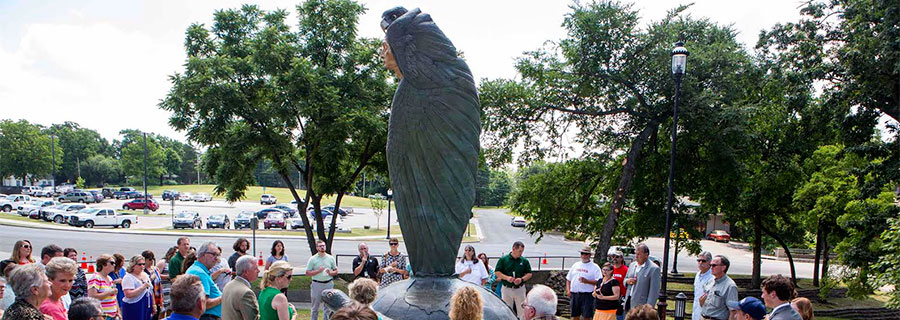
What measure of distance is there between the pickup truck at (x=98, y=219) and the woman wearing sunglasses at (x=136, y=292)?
30.8m

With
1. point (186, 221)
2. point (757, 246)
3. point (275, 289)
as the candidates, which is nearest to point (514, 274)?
point (275, 289)

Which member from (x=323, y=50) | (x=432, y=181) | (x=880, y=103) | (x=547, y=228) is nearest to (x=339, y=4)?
(x=323, y=50)

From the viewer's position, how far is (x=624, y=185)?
1527 centimetres

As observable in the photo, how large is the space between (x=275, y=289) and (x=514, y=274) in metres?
4.48

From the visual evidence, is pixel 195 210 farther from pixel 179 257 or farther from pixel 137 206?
pixel 179 257

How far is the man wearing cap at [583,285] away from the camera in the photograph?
8.20 m

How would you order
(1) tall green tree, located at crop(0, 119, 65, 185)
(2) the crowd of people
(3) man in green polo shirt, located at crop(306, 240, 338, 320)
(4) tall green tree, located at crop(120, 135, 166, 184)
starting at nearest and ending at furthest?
(2) the crowd of people, (3) man in green polo shirt, located at crop(306, 240, 338, 320), (1) tall green tree, located at crop(0, 119, 65, 185), (4) tall green tree, located at crop(120, 135, 166, 184)

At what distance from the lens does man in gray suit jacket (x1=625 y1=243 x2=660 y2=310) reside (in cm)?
739

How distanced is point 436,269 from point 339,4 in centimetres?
1167

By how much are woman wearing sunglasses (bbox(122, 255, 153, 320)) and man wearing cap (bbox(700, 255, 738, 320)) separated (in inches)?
254

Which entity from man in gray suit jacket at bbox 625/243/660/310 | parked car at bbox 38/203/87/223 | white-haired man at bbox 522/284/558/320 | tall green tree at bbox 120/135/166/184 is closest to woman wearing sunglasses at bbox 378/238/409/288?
man in gray suit jacket at bbox 625/243/660/310

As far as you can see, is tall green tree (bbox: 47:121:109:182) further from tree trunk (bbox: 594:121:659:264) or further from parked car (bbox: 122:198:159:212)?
A: tree trunk (bbox: 594:121:659:264)

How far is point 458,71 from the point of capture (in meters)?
4.59

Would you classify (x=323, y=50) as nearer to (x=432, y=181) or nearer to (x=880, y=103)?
(x=432, y=181)
